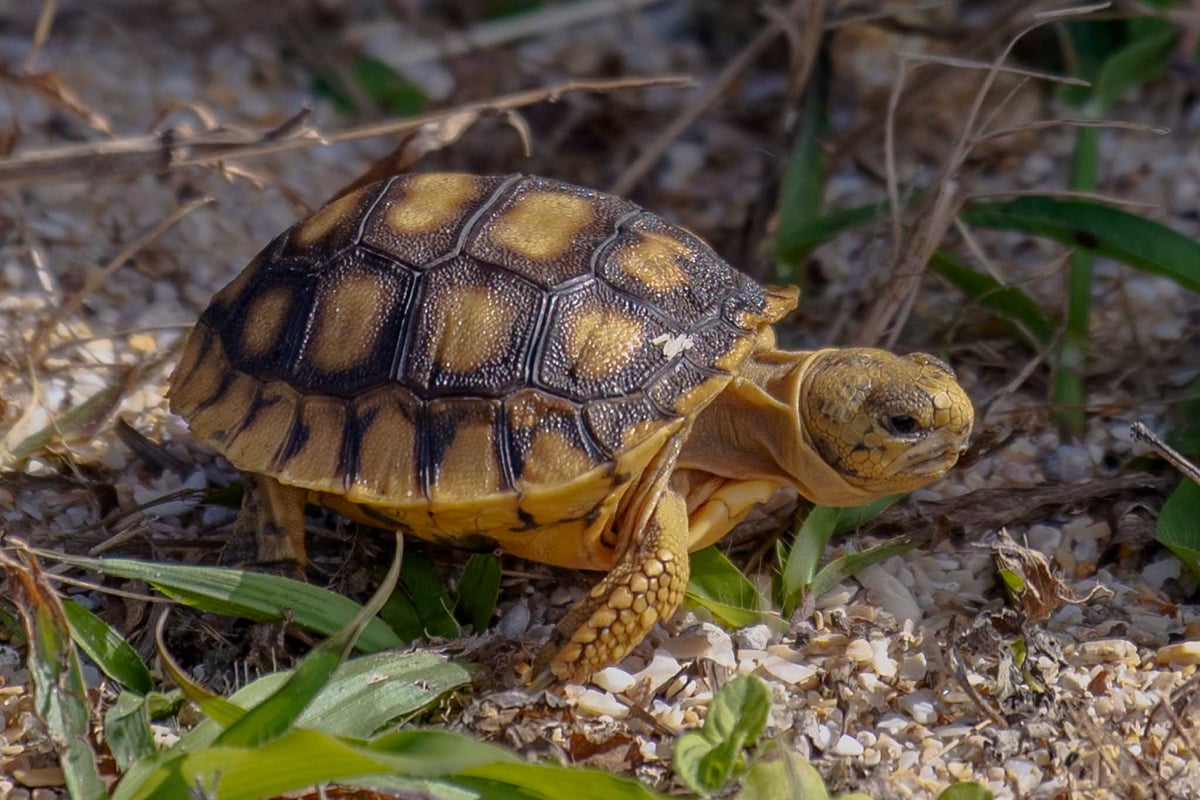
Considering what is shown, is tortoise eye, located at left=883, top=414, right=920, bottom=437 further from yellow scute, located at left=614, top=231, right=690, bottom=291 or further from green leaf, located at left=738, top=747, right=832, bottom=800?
green leaf, located at left=738, top=747, right=832, bottom=800

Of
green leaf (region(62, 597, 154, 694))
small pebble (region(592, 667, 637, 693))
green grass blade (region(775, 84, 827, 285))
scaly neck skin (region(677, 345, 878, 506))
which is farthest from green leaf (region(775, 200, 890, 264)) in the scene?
green leaf (region(62, 597, 154, 694))

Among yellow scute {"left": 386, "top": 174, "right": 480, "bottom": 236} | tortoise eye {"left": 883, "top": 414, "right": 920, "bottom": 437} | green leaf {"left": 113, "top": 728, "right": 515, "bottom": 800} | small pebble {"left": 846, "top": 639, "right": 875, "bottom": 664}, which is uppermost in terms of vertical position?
yellow scute {"left": 386, "top": 174, "right": 480, "bottom": 236}

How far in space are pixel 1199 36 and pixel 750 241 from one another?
1.76 m

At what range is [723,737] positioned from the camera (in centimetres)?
214

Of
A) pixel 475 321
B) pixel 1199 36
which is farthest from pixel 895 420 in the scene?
pixel 1199 36

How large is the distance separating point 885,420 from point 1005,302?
42.4 inches

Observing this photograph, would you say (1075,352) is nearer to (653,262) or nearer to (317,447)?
(653,262)

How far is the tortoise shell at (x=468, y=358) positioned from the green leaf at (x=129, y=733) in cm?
55

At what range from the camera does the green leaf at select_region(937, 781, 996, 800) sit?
2.18 metres

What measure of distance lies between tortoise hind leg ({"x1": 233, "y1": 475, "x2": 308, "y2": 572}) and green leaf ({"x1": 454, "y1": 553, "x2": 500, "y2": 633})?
354mm

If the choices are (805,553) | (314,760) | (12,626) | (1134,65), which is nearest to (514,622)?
(805,553)

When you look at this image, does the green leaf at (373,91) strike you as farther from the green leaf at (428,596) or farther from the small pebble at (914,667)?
the small pebble at (914,667)

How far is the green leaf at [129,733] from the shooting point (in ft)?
7.22

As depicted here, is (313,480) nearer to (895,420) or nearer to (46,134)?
(895,420)
